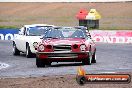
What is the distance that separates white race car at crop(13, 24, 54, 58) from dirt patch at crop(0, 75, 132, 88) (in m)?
9.17

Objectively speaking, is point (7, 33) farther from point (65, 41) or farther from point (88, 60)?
point (88, 60)

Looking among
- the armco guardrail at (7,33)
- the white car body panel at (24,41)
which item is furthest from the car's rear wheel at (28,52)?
the armco guardrail at (7,33)

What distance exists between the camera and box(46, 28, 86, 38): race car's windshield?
63.9 ft

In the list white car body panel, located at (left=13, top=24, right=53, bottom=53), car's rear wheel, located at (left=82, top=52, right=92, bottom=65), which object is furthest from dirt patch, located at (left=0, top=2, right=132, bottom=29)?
car's rear wheel, located at (left=82, top=52, right=92, bottom=65)

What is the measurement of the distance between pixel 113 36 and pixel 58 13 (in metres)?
36.4

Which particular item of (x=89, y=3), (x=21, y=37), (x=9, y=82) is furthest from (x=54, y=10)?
(x=9, y=82)

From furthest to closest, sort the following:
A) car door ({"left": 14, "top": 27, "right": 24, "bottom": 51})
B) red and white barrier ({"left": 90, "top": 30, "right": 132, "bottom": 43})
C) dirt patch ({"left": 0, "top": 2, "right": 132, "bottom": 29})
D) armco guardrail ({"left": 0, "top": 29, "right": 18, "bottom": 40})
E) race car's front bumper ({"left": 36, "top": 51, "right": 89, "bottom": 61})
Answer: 1. dirt patch ({"left": 0, "top": 2, "right": 132, "bottom": 29})
2. armco guardrail ({"left": 0, "top": 29, "right": 18, "bottom": 40})
3. red and white barrier ({"left": 90, "top": 30, "right": 132, "bottom": 43})
4. car door ({"left": 14, "top": 27, "right": 24, "bottom": 51})
5. race car's front bumper ({"left": 36, "top": 51, "right": 89, "bottom": 61})

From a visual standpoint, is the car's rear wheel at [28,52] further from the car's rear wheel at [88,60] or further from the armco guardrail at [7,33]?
the armco guardrail at [7,33]

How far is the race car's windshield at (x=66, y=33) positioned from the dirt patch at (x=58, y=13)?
4443 cm

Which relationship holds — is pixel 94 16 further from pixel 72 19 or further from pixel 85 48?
pixel 85 48

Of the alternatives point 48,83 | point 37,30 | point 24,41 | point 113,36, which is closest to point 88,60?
point 48,83

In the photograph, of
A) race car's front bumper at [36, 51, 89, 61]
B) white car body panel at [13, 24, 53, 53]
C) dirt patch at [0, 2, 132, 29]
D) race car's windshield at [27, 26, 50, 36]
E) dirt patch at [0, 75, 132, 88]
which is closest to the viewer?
dirt patch at [0, 75, 132, 88]

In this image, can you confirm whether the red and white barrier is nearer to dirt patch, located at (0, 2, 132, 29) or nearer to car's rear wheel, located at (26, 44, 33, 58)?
car's rear wheel, located at (26, 44, 33, 58)

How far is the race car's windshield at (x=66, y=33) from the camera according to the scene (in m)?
19.5
